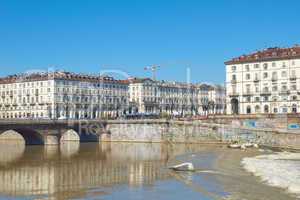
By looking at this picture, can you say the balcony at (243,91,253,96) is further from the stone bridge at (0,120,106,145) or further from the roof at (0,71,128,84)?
the roof at (0,71,128,84)

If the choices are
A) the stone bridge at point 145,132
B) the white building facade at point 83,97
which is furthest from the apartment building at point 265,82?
the white building facade at point 83,97

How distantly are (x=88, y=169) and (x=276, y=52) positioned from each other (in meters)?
59.4

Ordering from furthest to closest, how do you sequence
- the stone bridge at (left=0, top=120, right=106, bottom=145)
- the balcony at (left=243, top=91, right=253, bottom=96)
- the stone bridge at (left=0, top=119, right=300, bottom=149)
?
the balcony at (left=243, top=91, right=253, bottom=96)
the stone bridge at (left=0, top=120, right=106, bottom=145)
the stone bridge at (left=0, top=119, right=300, bottom=149)

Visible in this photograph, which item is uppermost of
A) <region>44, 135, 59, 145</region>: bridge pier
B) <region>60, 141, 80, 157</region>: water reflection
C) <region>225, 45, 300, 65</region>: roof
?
<region>225, 45, 300, 65</region>: roof

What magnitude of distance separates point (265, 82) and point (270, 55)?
557 centimetres

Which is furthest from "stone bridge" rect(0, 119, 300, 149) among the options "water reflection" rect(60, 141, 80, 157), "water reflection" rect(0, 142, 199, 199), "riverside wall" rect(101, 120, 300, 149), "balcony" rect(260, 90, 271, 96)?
"balcony" rect(260, 90, 271, 96)

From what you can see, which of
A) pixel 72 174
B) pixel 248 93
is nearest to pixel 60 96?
pixel 248 93

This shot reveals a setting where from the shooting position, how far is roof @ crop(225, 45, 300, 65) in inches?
3641

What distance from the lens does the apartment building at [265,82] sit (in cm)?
9131

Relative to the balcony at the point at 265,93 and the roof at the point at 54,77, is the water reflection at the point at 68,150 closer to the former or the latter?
the balcony at the point at 265,93

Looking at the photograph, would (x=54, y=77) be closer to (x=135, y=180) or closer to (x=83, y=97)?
(x=83, y=97)

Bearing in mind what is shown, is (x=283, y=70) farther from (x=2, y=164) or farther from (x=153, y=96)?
(x=153, y=96)

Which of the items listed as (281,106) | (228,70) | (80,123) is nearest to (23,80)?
(80,123)

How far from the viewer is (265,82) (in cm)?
9388
